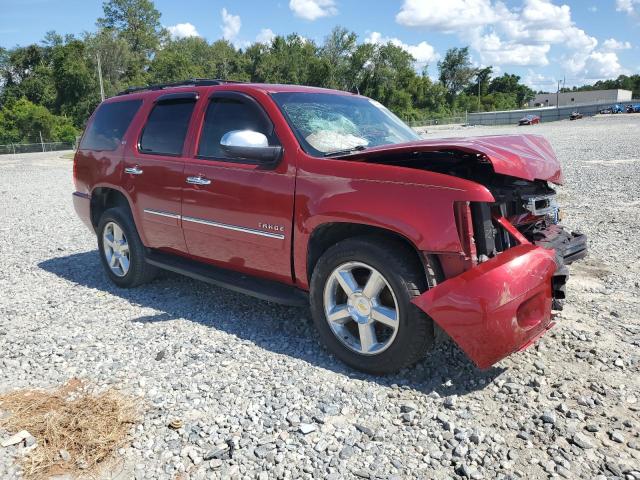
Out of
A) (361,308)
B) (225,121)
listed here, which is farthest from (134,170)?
(361,308)

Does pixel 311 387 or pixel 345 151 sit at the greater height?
pixel 345 151

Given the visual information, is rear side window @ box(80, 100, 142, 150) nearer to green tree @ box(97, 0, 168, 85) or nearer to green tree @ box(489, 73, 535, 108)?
green tree @ box(97, 0, 168, 85)

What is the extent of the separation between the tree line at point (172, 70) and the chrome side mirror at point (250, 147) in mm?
46706

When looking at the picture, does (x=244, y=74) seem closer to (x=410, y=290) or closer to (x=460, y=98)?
(x=460, y=98)

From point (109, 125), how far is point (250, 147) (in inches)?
106

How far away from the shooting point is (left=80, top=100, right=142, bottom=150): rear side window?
5500 mm

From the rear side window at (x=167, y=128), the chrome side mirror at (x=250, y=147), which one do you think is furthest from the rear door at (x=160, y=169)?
the chrome side mirror at (x=250, y=147)

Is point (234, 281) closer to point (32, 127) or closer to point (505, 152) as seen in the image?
point (505, 152)

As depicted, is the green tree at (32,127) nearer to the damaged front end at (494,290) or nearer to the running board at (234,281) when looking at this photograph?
the running board at (234,281)

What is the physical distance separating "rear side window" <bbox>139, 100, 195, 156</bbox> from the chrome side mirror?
108cm

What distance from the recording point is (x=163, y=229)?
4.96 m

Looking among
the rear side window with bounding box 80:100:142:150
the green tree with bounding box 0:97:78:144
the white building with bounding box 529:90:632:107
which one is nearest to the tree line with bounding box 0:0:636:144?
the green tree with bounding box 0:97:78:144

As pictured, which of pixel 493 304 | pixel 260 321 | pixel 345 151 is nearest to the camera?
pixel 493 304

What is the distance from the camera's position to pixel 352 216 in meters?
3.45
